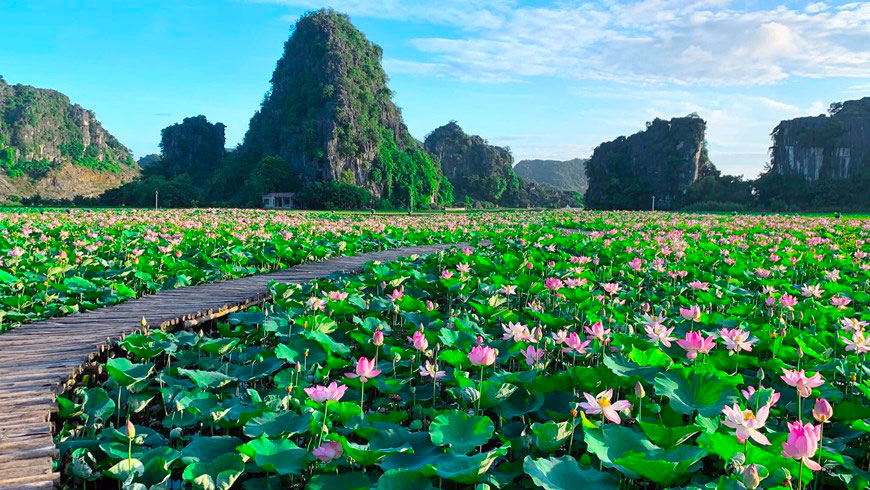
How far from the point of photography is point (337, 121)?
5819 centimetres

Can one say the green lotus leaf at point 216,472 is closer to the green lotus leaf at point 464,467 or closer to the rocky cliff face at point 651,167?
the green lotus leaf at point 464,467

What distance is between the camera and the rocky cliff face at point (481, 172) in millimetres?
96750

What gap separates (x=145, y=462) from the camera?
2.02 m

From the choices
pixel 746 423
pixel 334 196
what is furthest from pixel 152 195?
pixel 746 423

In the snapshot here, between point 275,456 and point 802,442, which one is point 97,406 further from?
point 802,442

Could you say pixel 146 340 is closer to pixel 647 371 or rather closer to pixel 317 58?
pixel 647 371

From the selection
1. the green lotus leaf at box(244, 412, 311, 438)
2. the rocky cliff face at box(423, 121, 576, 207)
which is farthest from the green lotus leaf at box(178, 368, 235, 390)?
the rocky cliff face at box(423, 121, 576, 207)

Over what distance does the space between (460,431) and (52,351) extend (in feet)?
9.78

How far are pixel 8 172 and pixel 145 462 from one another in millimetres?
101589

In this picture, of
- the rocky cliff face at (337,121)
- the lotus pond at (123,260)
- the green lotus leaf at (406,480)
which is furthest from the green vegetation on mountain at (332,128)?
the green lotus leaf at (406,480)

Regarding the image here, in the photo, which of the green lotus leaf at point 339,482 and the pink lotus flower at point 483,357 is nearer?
the green lotus leaf at point 339,482

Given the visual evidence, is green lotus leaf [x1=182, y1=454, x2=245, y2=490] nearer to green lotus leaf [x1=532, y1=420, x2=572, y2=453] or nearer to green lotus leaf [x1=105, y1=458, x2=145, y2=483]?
green lotus leaf [x1=105, y1=458, x2=145, y2=483]

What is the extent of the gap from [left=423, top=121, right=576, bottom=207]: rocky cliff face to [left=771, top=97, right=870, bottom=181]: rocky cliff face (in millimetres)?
37901

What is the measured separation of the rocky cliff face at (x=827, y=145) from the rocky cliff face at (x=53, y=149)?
296ft
